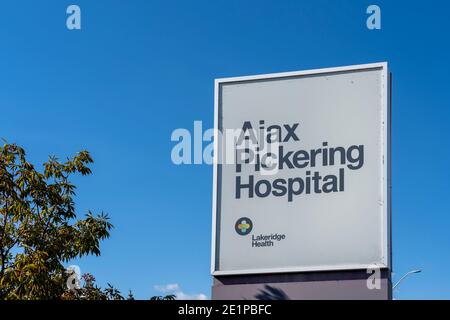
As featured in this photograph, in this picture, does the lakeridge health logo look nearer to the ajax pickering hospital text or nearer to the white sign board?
the white sign board

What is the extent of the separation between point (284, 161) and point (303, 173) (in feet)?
1.57

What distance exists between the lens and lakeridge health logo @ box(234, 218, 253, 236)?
1543cm

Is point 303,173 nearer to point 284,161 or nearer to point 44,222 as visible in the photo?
point 284,161

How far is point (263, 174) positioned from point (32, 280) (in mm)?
6619

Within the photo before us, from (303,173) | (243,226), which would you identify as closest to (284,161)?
(303,173)

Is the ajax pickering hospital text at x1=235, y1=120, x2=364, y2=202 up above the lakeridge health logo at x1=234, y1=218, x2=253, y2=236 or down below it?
above

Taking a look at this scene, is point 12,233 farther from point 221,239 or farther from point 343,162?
point 343,162

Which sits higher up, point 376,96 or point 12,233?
point 376,96

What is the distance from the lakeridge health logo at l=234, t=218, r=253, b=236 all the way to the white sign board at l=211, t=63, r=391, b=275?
0.07ft

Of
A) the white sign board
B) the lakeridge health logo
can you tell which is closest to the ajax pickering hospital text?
the white sign board
